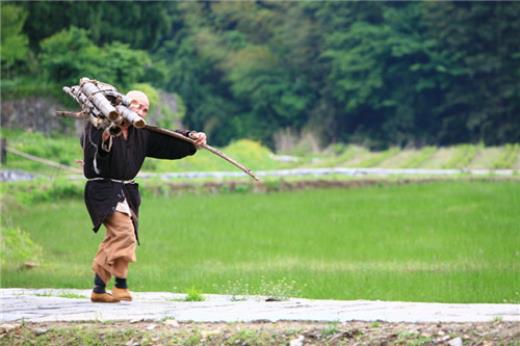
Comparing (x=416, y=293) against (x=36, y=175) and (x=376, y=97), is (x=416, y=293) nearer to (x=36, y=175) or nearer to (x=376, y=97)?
(x=36, y=175)

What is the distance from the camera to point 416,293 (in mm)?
10883

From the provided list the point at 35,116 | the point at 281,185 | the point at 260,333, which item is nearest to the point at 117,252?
the point at 260,333

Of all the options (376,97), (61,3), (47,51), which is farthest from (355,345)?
(376,97)

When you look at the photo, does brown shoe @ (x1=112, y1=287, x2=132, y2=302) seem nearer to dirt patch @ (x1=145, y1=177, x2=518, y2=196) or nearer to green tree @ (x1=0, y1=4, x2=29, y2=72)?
dirt patch @ (x1=145, y1=177, x2=518, y2=196)

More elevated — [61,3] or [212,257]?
[61,3]

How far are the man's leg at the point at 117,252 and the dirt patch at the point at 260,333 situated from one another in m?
1.10

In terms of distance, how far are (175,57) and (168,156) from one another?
51065mm

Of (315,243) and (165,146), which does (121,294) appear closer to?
(165,146)

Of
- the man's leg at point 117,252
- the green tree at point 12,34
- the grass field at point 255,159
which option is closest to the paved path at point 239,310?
the man's leg at point 117,252

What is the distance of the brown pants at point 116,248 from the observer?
9.05m

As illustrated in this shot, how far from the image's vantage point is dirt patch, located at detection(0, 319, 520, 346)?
6949 mm

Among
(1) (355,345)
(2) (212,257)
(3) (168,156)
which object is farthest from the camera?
(2) (212,257)

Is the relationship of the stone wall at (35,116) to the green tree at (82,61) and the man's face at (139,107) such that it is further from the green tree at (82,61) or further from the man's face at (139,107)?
the man's face at (139,107)

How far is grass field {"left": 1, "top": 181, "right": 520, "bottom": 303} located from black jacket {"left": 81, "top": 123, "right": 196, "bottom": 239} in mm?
1210
